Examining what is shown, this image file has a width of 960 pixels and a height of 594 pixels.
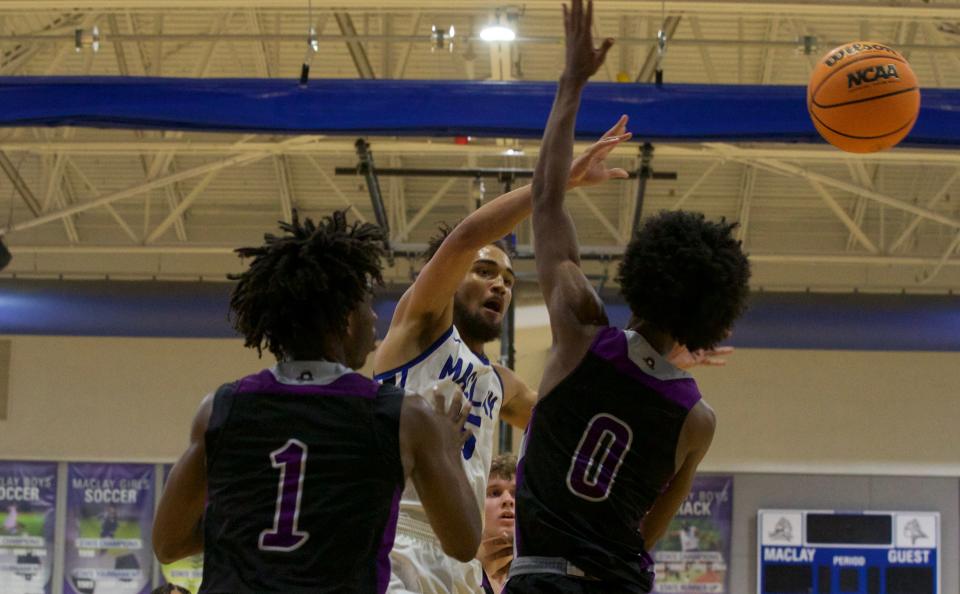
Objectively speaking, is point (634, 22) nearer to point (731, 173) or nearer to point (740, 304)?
point (731, 173)

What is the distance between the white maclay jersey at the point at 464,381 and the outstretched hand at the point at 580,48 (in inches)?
56.2

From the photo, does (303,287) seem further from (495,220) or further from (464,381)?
(464,381)

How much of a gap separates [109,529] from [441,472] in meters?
15.1

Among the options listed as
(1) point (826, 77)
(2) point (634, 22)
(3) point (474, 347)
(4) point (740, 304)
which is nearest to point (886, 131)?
(1) point (826, 77)

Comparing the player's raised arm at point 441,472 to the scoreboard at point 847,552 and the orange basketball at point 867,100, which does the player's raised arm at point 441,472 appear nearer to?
the orange basketball at point 867,100

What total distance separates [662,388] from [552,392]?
1.00 feet

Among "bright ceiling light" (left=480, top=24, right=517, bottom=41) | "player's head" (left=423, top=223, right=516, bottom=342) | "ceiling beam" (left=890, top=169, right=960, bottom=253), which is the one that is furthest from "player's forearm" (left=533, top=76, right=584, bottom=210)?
"ceiling beam" (left=890, top=169, right=960, bottom=253)

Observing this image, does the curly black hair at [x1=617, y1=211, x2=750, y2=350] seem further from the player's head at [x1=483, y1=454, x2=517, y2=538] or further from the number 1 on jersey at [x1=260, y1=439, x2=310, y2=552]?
the player's head at [x1=483, y1=454, x2=517, y2=538]

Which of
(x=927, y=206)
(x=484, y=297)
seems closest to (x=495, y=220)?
(x=484, y=297)

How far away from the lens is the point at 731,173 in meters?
17.5

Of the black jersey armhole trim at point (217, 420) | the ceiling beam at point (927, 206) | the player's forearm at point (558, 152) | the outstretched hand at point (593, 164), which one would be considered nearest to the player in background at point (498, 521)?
the outstretched hand at point (593, 164)

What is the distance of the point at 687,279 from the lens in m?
3.53

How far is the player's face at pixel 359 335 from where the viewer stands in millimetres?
3316

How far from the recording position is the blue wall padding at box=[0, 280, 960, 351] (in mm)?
12844
